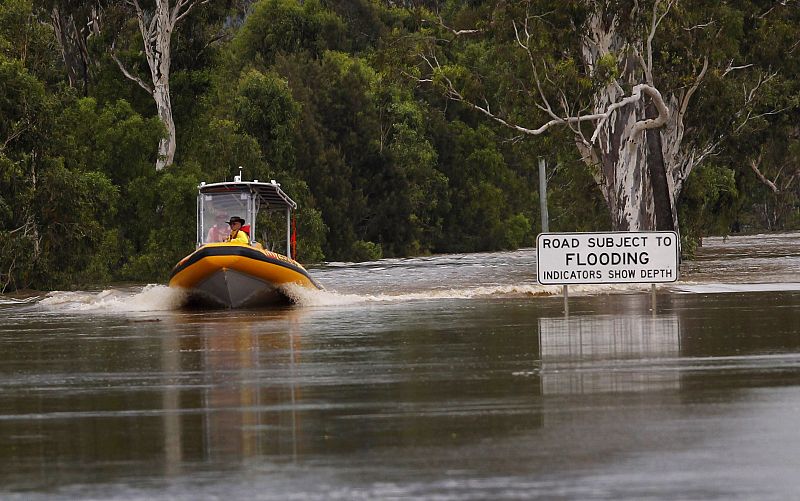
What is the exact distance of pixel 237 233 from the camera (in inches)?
1149

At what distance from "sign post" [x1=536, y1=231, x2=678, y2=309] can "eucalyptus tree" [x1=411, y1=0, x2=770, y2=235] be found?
22.9 meters

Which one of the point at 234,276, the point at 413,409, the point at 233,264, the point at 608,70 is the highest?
the point at 608,70

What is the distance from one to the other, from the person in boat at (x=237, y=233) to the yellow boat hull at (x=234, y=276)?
293 millimetres

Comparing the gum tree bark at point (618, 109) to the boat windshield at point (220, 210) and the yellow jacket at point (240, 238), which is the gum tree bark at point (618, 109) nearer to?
the boat windshield at point (220, 210)

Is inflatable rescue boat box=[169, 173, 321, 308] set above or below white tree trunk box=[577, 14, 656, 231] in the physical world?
below

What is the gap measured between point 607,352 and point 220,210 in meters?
17.2

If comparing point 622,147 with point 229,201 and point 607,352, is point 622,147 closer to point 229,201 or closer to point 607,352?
Result: point 229,201

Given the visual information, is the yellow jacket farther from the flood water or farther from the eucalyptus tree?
the eucalyptus tree

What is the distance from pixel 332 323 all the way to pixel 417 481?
46.4ft

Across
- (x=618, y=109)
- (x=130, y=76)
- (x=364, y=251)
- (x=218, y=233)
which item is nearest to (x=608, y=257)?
(x=218, y=233)

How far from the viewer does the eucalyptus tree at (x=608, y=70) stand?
4697 centimetres

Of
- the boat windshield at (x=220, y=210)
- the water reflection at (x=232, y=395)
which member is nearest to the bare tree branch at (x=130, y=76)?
the boat windshield at (x=220, y=210)

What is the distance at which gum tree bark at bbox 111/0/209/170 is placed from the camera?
60.0 meters

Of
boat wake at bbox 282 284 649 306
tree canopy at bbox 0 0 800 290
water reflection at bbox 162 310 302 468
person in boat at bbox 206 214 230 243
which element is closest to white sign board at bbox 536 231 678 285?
water reflection at bbox 162 310 302 468
